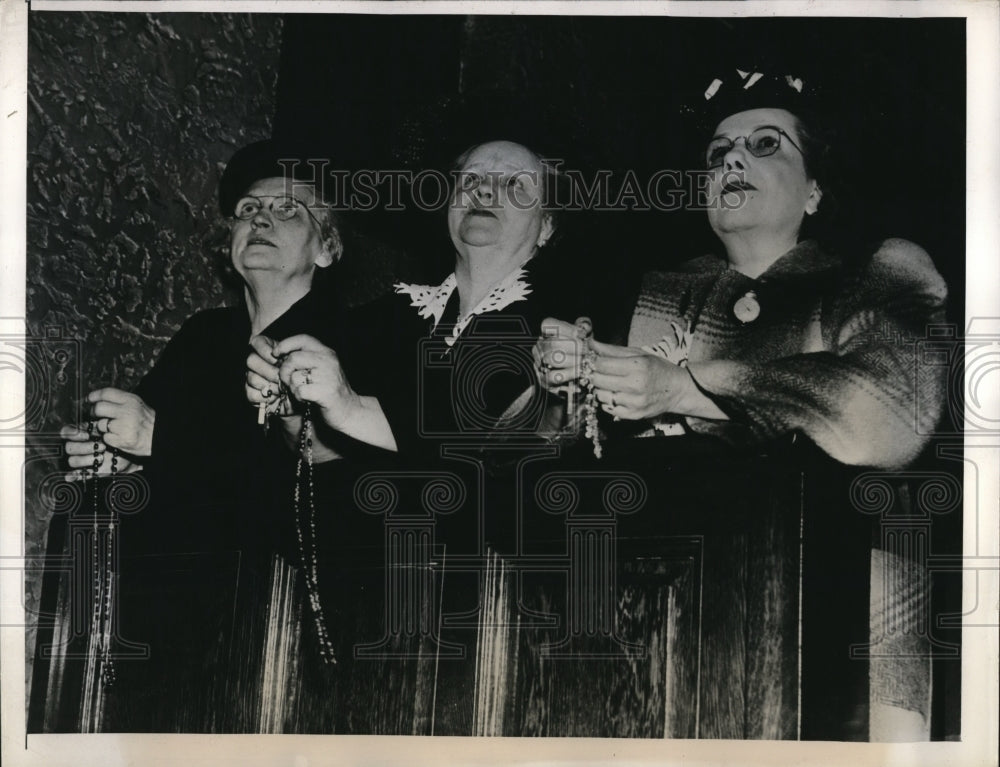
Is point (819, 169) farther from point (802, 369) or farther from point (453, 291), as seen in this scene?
point (453, 291)

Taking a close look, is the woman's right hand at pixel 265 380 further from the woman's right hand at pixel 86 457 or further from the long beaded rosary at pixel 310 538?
the woman's right hand at pixel 86 457

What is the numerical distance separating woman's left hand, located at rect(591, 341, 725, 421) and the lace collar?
272 millimetres

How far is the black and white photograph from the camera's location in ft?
9.48

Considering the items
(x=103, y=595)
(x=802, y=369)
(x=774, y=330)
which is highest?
(x=774, y=330)

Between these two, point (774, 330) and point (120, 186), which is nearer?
point (774, 330)

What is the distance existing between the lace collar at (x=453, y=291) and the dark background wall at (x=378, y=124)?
8cm

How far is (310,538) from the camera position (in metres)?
2.92

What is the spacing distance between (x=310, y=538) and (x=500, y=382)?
0.67 m

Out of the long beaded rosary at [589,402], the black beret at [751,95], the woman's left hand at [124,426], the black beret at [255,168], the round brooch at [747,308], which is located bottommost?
the woman's left hand at [124,426]

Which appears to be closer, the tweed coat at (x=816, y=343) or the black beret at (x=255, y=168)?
the tweed coat at (x=816, y=343)

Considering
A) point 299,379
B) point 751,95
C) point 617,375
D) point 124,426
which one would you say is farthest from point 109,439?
Answer: point 751,95

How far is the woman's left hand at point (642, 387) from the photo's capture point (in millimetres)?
2887

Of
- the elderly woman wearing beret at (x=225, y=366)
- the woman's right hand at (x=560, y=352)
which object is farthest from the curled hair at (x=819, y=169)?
the elderly woman wearing beret at (x=225, y=366)

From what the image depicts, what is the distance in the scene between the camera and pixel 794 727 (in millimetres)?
2883
